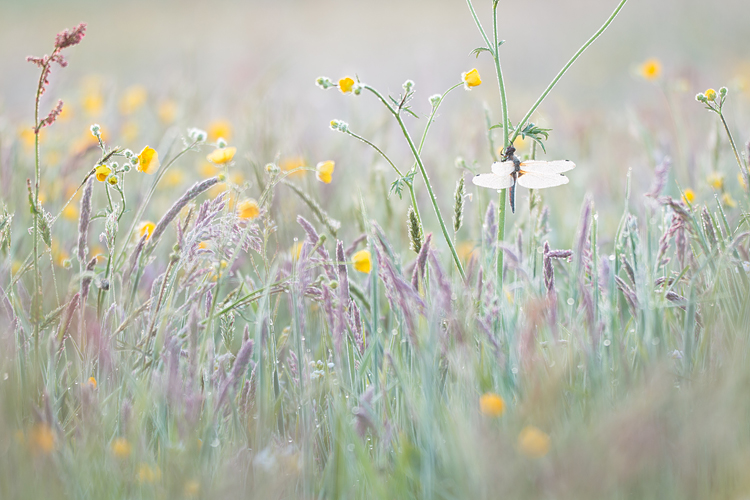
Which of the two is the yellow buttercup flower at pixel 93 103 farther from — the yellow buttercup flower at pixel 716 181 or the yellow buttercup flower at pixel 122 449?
the yellow buttercup flower at pixel 716 181

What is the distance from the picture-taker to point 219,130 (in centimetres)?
321

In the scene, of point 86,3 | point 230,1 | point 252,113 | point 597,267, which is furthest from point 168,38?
point 597,267

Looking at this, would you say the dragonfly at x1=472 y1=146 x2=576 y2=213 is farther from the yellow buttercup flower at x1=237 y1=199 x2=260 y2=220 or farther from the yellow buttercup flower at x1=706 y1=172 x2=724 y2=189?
the yellow buttercup flower at x1=706 y1=172 x2=724 y2=189

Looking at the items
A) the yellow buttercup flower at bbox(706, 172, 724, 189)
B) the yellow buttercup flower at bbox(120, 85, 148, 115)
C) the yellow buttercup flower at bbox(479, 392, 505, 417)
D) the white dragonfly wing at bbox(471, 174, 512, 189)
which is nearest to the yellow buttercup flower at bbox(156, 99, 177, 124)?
the yellow buttercup flower at bbox(120, 85, 148, 115)

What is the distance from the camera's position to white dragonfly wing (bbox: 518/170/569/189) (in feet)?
3.92

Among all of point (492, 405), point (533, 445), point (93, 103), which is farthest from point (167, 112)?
point (533, 445)

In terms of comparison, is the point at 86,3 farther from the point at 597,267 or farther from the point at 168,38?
the point at 597,267

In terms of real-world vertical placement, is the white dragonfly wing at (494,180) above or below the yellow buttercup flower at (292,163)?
below

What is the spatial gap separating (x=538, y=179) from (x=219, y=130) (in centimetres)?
242

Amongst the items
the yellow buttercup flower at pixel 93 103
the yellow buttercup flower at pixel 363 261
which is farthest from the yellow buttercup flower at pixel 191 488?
the yellow buttercup flower at pixel 93 103

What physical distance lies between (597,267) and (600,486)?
0.66 m

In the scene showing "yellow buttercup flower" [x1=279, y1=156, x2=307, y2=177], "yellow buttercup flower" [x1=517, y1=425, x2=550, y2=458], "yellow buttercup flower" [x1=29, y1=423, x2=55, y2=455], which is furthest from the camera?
"yellow buttercup flower" [x1=279, y1=156, x2=307, y2=177]

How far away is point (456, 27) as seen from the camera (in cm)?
1122

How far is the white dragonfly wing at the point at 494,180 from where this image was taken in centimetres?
119
